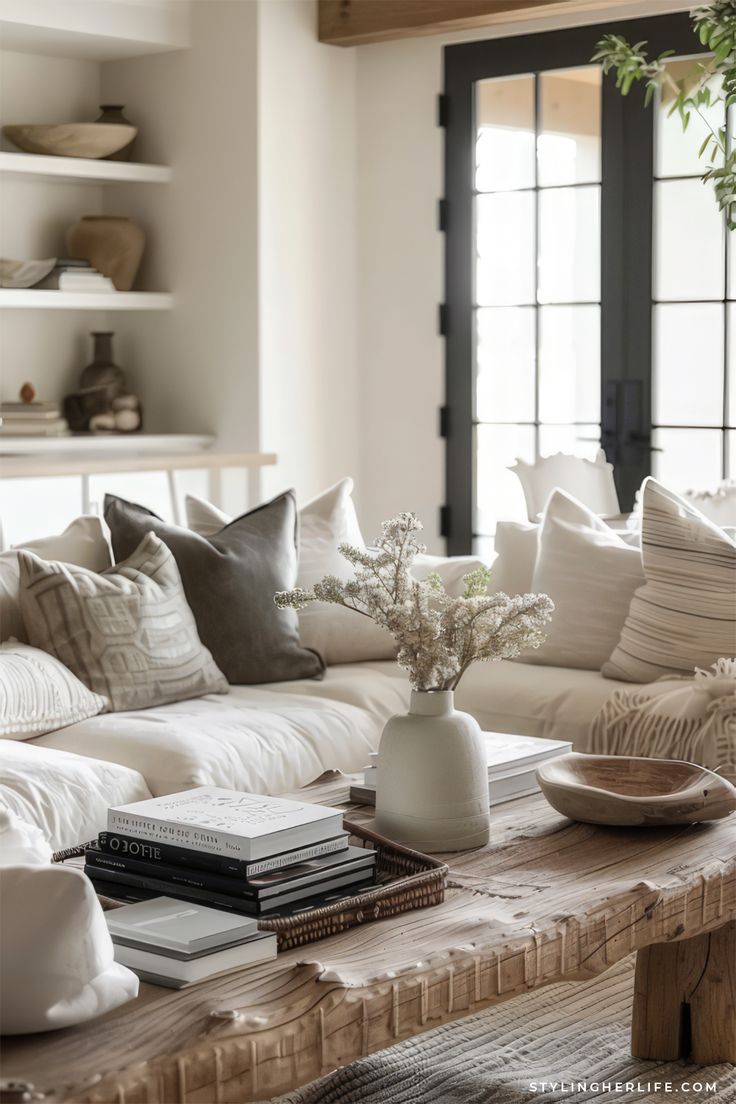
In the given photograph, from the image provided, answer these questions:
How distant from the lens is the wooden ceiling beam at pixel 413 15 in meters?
5.20

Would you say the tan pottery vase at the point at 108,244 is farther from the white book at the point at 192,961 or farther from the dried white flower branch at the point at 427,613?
the white book at the point at 192,961

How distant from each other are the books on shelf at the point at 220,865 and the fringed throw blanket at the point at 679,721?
1.40 meters

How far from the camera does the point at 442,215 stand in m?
5.88

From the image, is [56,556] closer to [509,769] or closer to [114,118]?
[509,769]

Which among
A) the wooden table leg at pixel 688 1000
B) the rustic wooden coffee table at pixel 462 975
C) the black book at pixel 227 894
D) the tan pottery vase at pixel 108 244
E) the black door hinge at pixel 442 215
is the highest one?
the black door hinge at pixel 442 215

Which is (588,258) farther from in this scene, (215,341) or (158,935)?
(158,935)

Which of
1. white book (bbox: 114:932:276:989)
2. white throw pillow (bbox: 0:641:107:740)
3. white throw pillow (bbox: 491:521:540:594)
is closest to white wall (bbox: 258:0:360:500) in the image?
white throw pillow (bbox: 491:521:540:594)

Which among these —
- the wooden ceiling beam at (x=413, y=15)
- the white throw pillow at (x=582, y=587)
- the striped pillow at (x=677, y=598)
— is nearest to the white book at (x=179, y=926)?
the striped pillow at (x=677, y=598)

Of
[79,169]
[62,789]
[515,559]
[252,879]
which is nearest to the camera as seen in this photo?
[252,879]

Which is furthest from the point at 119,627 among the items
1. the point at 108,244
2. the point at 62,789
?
the point at 108,244

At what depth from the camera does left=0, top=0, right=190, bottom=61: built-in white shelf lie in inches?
208

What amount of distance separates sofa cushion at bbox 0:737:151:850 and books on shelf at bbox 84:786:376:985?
30.5 inches

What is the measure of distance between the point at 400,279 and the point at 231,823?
4386 mm

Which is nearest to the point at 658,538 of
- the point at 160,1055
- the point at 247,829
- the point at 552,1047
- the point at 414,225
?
the point at 552,1047
